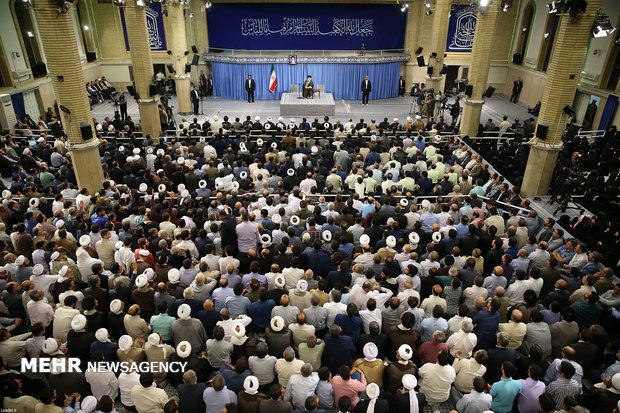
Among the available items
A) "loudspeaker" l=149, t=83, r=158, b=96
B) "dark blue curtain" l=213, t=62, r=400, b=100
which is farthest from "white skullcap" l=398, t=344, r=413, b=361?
"dark blue curtain" l=213, t=62, r=400, b=100

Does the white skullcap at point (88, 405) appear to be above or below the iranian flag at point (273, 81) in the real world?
below

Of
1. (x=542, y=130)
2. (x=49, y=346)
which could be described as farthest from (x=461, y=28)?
(x=49, y=346)

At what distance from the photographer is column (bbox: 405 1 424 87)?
21969 mm

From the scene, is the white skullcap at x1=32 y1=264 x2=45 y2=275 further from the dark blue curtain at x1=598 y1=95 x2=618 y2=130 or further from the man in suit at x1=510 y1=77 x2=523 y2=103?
the man in suit at x1=510 y1=77 x2=523 y2=103

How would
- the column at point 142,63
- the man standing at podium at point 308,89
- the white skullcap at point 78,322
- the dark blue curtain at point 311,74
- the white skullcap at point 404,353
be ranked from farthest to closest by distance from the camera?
the dark blue curtain at point 311,74, the man standing at podium at point 308,89, the column at point 142,63, the white skullcap at point 78,322, the white skullcap at point 404,353

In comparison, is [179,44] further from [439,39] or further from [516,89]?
[516,89]

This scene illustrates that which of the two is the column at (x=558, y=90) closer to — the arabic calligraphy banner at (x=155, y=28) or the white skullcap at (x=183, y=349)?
the white skullcap at (x=183, y=349)

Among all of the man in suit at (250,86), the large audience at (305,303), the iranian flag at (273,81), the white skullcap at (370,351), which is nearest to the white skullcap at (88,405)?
the large audience at (305,303)

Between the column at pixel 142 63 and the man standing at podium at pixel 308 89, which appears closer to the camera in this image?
the column at pixel 142 63

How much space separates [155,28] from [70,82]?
1470 cm

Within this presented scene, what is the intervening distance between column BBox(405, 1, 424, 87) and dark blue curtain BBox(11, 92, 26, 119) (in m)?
18.2

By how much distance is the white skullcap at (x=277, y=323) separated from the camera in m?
4.93

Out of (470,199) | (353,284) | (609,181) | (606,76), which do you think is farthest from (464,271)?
(606,76)

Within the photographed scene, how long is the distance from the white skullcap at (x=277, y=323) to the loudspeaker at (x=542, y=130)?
325 inches
